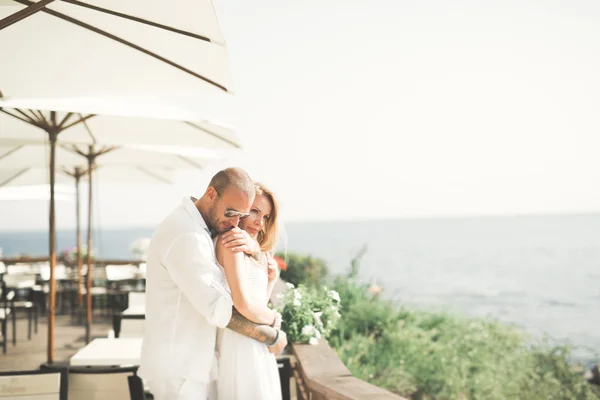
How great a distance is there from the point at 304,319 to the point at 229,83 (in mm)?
1652

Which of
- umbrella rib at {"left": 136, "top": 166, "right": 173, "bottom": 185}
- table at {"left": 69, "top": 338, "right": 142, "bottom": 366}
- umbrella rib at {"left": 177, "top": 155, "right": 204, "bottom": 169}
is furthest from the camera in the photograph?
umbrella rib at {"left": 136, "top": 166, "right": 173, "bottom": 185}

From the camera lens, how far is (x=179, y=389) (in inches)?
116

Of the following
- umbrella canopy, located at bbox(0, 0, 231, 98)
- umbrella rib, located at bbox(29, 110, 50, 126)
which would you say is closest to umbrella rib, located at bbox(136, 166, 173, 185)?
umbrella rib, located at bbox(29, 110, 50, 126)

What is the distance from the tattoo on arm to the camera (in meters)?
3.01

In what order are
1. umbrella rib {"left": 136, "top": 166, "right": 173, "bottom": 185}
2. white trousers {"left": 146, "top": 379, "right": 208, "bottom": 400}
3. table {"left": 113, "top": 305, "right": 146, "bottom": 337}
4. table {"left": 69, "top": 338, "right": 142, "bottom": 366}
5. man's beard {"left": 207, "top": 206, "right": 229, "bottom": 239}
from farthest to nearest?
umbrella rib {"left": 136, "top": 166, "right": 173, "bottom": 185} → table {"left": 113, "top": 305, "right": 146, "bottom": 337} → table {"left": 69, "top": 338, "right": 142, "bottom": 366} → man's beard {"left": 207, "top": 206, "right": 229, "bottom": 239} → white trousers {"left": 146, "top": 379, "right": 208, "bottom": 400}

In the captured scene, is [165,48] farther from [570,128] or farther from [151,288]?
[570,128]

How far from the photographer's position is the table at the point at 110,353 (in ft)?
15.8

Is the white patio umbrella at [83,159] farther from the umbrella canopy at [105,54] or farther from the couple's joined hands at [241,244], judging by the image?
the couple's joined hands at [241,244]

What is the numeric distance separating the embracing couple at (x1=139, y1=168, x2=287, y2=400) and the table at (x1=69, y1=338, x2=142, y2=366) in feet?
5.33

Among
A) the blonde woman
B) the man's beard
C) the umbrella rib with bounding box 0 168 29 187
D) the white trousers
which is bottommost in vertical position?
the white trousers

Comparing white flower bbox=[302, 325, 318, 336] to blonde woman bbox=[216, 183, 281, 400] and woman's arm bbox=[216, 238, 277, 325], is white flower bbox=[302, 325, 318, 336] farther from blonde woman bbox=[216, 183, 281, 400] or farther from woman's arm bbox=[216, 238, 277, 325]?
woman's arm bbox=[216, 238, 277, 325]

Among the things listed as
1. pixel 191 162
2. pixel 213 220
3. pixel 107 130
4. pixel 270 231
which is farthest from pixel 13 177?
pixel 213 220

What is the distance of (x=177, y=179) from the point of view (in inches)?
466

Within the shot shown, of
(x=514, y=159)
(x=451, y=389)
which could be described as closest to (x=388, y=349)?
(x=451, y=389)
